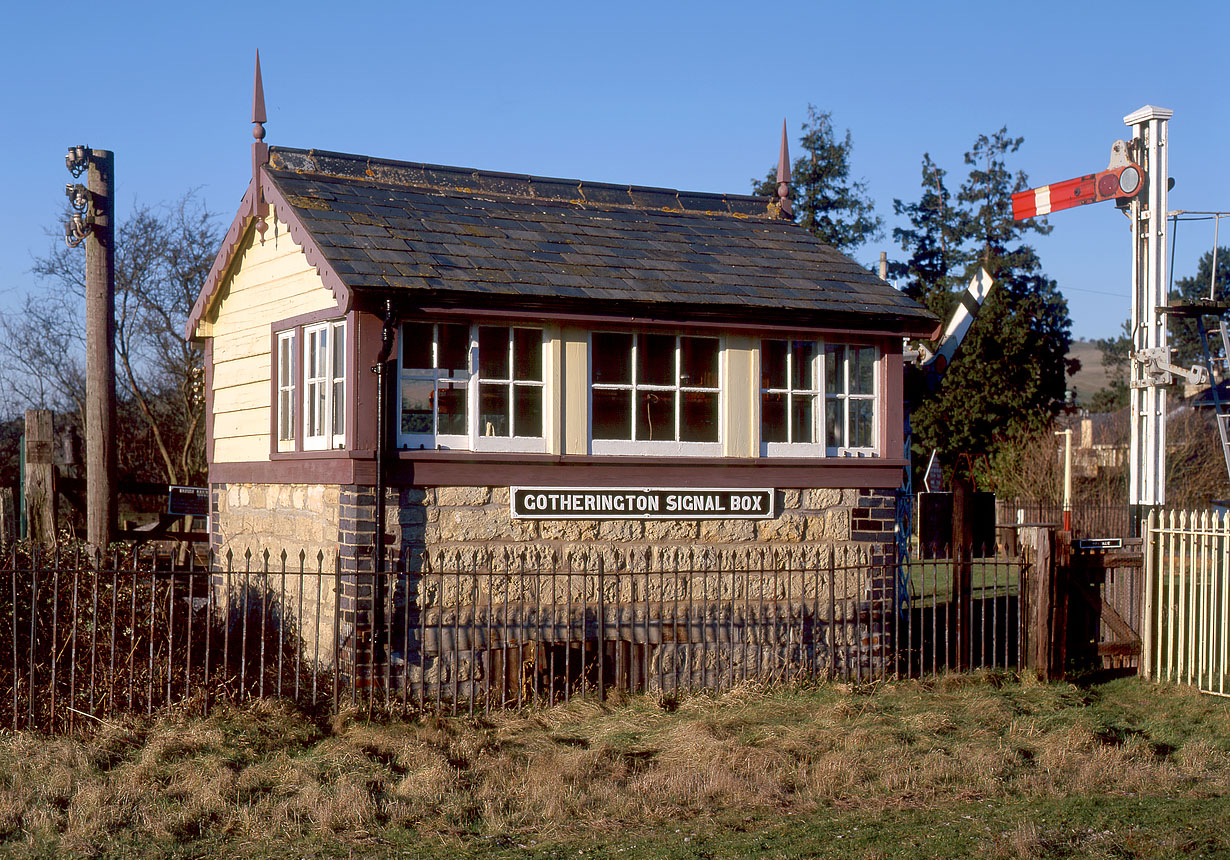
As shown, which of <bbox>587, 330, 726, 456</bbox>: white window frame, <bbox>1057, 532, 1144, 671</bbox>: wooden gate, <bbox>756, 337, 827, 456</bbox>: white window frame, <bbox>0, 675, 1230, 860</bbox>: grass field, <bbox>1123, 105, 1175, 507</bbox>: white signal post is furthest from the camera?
<bbox>1123, 105, 1175, 507</bbox>: white signal post

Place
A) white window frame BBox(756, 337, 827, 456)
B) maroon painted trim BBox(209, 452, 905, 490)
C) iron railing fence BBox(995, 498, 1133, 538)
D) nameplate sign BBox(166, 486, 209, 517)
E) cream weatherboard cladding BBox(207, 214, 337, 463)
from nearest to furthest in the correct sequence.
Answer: maroon painted trim BBox(209, 452, 905, 490) → cream weatherboard cladding BBox(207, 214, 337, 463) → white window frame BBox(756, 337, 827, 456) → nameplate sign BBox(166, 486, 209, 517) → iron railing fence BBox(995, 498, 1133, 538)

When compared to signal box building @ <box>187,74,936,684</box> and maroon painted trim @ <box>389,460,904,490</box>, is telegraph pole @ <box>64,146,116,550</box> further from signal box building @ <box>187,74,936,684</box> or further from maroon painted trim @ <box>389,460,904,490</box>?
maroon painted trim @ <box>389,460,904,490</box>

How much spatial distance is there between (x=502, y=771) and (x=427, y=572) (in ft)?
7.59

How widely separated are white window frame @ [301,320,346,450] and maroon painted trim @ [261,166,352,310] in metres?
→ 0.47

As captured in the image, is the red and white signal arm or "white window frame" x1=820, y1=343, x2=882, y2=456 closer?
"white window frame" x1=820, y1=343, x2=882, y2=456

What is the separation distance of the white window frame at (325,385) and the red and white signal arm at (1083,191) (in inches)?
314

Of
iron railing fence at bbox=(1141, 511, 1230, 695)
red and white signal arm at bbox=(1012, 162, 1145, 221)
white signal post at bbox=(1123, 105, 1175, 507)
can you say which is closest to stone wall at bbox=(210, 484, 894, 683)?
iron railing fence at bbox=(1141, 511, 1230, 695)

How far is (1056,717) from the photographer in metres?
10.3

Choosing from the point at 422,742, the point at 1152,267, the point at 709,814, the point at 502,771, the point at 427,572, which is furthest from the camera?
the point at 1152,267

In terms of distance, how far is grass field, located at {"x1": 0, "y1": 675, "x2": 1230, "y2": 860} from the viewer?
22.6 ft

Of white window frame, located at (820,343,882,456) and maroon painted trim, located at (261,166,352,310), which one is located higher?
maroon painted trim, located at (261,166,352,310)

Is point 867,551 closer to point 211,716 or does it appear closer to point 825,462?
point 825,462

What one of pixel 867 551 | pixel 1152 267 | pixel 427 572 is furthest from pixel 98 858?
pixel 1152 267

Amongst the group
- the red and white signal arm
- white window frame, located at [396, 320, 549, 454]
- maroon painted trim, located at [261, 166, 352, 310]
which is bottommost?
white window frame, located at [396, 320, 549, 454]
